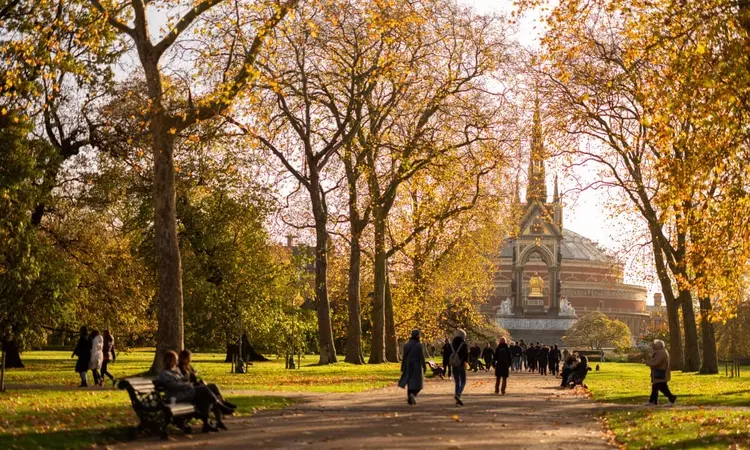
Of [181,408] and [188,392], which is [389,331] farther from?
[181,408]

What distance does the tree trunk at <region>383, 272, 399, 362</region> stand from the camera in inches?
2092

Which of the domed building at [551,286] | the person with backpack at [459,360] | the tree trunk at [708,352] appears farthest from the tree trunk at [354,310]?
the domed building at [551,286]

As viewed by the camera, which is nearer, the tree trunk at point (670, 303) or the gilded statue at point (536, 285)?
the tree trunk at point (670, 303)

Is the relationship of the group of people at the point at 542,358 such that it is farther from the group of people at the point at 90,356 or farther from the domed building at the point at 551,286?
the domed building at the point at 551,286

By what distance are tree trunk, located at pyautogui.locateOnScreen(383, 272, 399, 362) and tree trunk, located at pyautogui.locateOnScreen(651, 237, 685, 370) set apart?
12.9 meters

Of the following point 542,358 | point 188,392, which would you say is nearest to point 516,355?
point 542,358

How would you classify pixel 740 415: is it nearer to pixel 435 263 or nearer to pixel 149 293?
pixel 149 293

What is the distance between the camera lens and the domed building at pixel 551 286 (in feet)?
349

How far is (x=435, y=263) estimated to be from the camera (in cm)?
5719

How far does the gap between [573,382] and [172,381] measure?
855 inches

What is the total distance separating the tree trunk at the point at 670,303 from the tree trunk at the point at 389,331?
12.9 meters

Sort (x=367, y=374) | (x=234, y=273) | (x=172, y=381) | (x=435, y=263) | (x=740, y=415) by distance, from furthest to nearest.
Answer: (x=435, y=263), (x=234, y=273), (x=367, y=374), (x=740, y=415), (x=172, y=381)

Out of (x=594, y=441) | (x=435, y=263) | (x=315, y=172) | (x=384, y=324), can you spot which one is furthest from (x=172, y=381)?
(x=435, y=263)

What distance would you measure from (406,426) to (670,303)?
33672 millimetres
